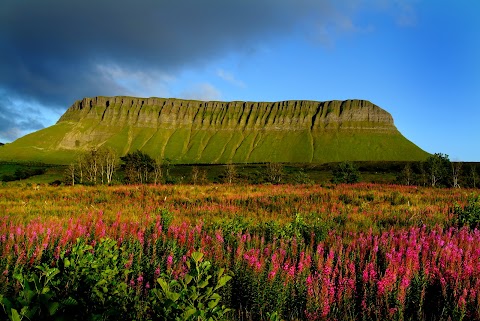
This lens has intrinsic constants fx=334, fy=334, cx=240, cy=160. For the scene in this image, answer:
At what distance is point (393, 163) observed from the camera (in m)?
155

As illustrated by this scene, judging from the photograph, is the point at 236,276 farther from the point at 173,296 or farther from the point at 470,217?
the point at 470,217

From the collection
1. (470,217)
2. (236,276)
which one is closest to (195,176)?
(470,217)

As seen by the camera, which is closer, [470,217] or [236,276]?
[236,276]

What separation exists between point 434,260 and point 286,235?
272cm

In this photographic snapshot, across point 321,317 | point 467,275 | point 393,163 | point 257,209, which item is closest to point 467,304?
point 467,275

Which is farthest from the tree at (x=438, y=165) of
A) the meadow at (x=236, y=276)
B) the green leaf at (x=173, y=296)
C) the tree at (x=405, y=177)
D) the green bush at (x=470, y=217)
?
the green leaf at (x=173, y=296)

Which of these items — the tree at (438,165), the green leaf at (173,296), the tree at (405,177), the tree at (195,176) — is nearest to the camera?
the green leaf at (173,296)

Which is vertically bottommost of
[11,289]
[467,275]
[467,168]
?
[11,289]

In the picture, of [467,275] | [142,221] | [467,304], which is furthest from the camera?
[142,221]

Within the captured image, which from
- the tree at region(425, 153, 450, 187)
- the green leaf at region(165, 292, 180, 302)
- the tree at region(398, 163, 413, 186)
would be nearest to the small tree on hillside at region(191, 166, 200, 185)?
the green leaf at region(165, 292, 180, 302)

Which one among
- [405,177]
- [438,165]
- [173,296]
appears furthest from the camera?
[438,165]

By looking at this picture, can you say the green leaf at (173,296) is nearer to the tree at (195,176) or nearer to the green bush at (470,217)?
the green bush at (470,217)

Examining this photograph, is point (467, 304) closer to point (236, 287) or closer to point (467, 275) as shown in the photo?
point (467, 275)

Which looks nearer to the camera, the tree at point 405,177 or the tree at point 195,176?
the tree at point 195,176
